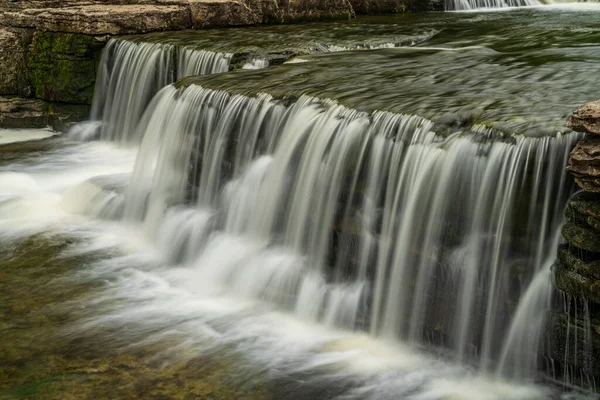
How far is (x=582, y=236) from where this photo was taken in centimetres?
453

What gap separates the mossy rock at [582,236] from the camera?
14.7 feet

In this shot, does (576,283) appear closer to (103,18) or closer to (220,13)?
(103,18)

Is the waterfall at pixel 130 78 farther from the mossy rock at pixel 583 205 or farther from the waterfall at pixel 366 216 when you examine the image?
the mossy rock at pixel 583 205

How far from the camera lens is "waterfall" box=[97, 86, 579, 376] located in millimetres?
5055

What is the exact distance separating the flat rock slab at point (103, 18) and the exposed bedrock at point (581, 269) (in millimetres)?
8479

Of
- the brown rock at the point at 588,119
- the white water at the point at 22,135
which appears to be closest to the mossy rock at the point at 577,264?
the brown rock at the point at 588,119

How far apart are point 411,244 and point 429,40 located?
5900mm

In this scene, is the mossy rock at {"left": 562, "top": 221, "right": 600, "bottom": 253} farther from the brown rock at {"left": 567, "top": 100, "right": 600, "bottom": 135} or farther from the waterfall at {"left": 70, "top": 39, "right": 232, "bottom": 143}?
the waterfall at {"left": 70, "top": 39, "right": 232, "bottom": 143}

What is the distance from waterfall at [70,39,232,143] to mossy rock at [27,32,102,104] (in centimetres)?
24

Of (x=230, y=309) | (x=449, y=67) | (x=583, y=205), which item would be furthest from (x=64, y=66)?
(x=583, y=205)

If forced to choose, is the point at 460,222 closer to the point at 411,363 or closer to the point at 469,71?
the point at 411,363

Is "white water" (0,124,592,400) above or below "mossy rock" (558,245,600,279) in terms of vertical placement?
below

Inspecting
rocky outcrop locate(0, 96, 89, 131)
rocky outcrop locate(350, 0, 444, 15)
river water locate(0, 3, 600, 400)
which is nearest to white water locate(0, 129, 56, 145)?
rocky outcrop locate(0, 96, 89, 131)

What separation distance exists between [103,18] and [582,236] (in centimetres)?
880
